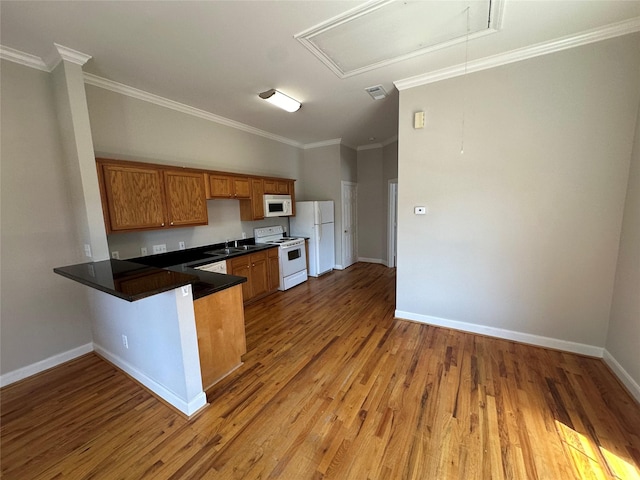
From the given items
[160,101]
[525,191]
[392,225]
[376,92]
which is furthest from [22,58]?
[392,225]

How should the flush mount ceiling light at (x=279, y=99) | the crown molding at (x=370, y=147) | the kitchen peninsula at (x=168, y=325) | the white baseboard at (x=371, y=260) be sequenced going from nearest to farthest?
the kitchen peninsula at (x=168, y=325) < the flush mount ceiling light at (x=279, y=99) < the crown molding at (x=370, y=147) < the white baseboard at (x=371, y=260)

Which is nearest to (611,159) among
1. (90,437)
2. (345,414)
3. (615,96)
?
(615,96)

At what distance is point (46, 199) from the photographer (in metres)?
2.38

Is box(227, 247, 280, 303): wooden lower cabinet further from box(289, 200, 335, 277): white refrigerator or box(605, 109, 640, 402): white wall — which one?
box(605, 109, 640, 402): white wall

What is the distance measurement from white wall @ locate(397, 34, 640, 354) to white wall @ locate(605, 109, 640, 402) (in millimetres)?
84

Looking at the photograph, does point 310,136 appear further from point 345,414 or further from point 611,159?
point 345,414

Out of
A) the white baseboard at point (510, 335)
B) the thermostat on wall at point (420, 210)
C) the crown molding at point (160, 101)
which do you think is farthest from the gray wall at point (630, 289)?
the crown molding at point (160, 101)

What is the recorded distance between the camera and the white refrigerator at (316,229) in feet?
16.8

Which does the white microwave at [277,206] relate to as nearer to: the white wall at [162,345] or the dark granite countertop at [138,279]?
the dark granite countertop at [138,279]

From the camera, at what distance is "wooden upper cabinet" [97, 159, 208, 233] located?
255 centimetres

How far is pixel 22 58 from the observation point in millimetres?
2189

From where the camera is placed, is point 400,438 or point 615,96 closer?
point 400,438

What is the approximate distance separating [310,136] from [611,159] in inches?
167

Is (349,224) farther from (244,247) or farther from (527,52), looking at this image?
(527,52)
